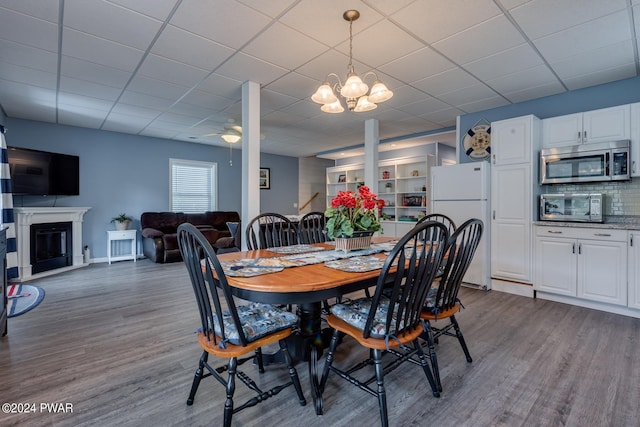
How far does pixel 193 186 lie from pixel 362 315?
6301 millimetres

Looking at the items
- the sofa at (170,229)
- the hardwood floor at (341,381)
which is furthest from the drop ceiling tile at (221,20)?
the sofa at (170,229)

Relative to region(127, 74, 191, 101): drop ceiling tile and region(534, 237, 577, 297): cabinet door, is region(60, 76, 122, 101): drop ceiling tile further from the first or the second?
region(534, 237, 577, 297): cabinet door

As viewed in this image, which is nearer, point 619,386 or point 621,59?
point 619,386

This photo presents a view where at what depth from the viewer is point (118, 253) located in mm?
5961

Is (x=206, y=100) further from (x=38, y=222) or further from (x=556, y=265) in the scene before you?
(x=556, y=265)

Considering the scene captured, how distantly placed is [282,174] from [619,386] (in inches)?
292

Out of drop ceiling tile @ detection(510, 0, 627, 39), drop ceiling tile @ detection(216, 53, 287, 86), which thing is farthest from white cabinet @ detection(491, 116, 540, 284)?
drop ceiling tile @ detection(216, 53, 287, 86)

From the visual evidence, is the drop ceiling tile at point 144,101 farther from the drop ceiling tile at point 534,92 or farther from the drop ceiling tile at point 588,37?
the drop ceiling tile at point 534,92

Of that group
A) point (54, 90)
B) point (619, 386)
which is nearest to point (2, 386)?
point (54, 90)

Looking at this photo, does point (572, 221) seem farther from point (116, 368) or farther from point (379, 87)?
point (116, 368)

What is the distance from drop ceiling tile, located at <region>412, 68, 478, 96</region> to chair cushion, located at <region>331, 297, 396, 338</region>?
8.52ft

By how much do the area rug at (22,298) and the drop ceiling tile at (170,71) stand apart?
107 inches

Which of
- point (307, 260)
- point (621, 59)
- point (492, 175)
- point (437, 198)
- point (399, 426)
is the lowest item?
point (399, 426)

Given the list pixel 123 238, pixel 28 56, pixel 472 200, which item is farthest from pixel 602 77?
pixel 123 238
